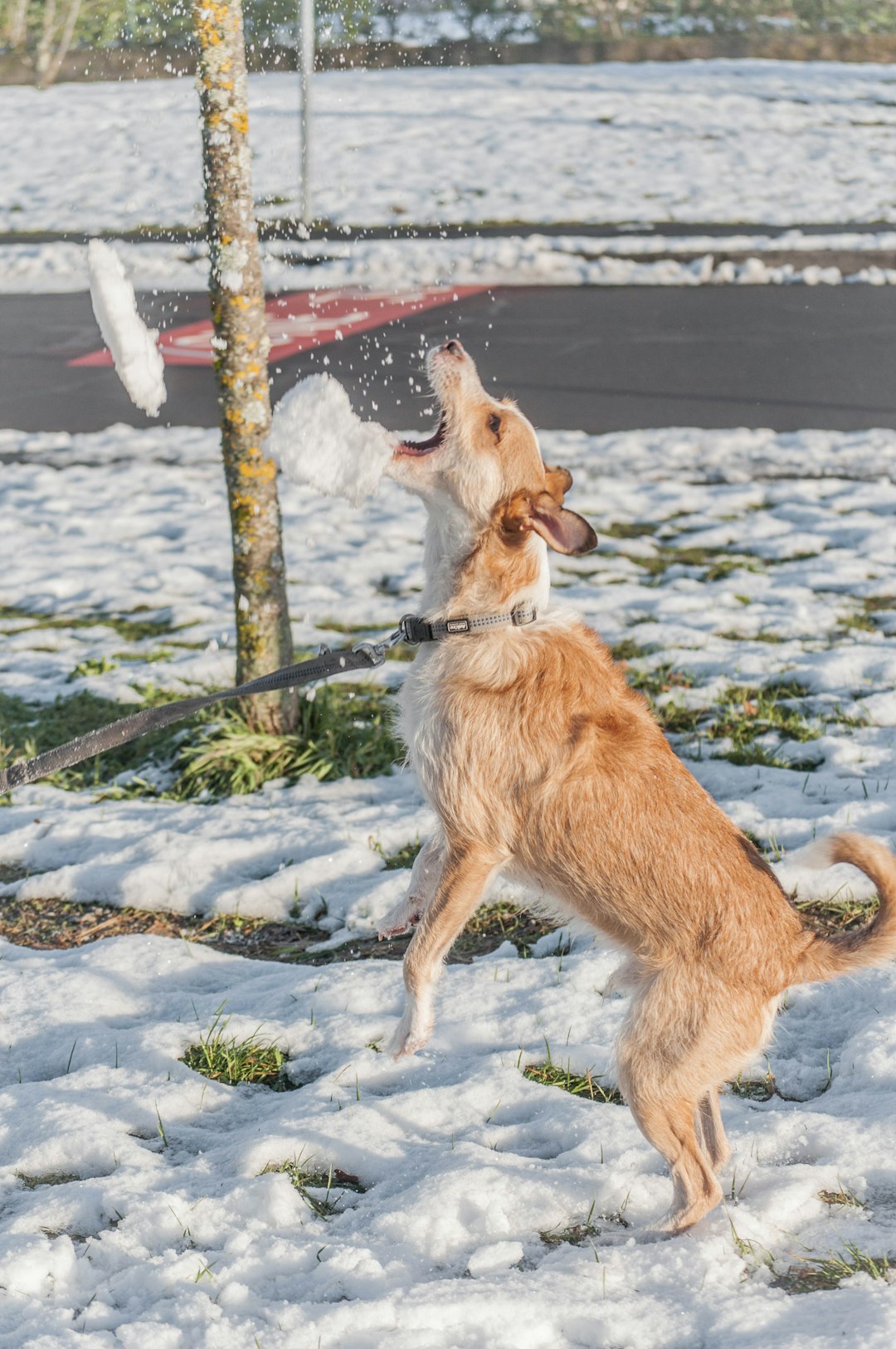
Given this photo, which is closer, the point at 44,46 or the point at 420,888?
the point at 420,888

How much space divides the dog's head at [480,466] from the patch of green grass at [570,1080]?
1.40 meters

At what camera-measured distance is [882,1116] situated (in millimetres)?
3062

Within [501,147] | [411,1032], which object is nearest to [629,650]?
[411,1032]

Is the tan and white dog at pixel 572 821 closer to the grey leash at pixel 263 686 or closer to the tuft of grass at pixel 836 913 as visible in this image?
the grey leash at pixel 263 686

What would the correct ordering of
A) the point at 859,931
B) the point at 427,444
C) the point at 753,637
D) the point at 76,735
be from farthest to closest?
the point at 753,637 → the point at 76,735 → the point at 427,444 → the point at 859,931

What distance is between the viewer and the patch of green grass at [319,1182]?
9.59 ft

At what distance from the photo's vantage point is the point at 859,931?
279 centimetres

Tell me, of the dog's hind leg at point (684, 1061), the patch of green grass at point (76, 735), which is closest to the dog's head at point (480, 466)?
the dog's hind leg at point (684, 1061)

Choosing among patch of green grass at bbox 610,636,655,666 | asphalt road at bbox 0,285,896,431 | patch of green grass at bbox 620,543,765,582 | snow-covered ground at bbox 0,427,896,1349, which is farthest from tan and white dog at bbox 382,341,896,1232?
asphalt road at bbox 0,285,896,431

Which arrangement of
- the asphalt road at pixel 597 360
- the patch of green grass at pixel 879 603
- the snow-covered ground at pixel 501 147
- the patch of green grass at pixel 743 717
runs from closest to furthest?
the patch of green grass at pixel 743 717, the patch of green grass at pixel 879 603, the asphalt road at pixel 597 360, the snow-covered ground at pixel 501 147

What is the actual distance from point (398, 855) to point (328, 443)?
5.83 feet

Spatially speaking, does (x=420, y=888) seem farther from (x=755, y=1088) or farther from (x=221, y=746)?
(x=221, y=746)

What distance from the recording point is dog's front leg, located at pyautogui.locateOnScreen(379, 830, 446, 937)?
3406 mm

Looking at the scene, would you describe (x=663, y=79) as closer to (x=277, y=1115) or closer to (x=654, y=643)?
Result: (x=654, y=643)
